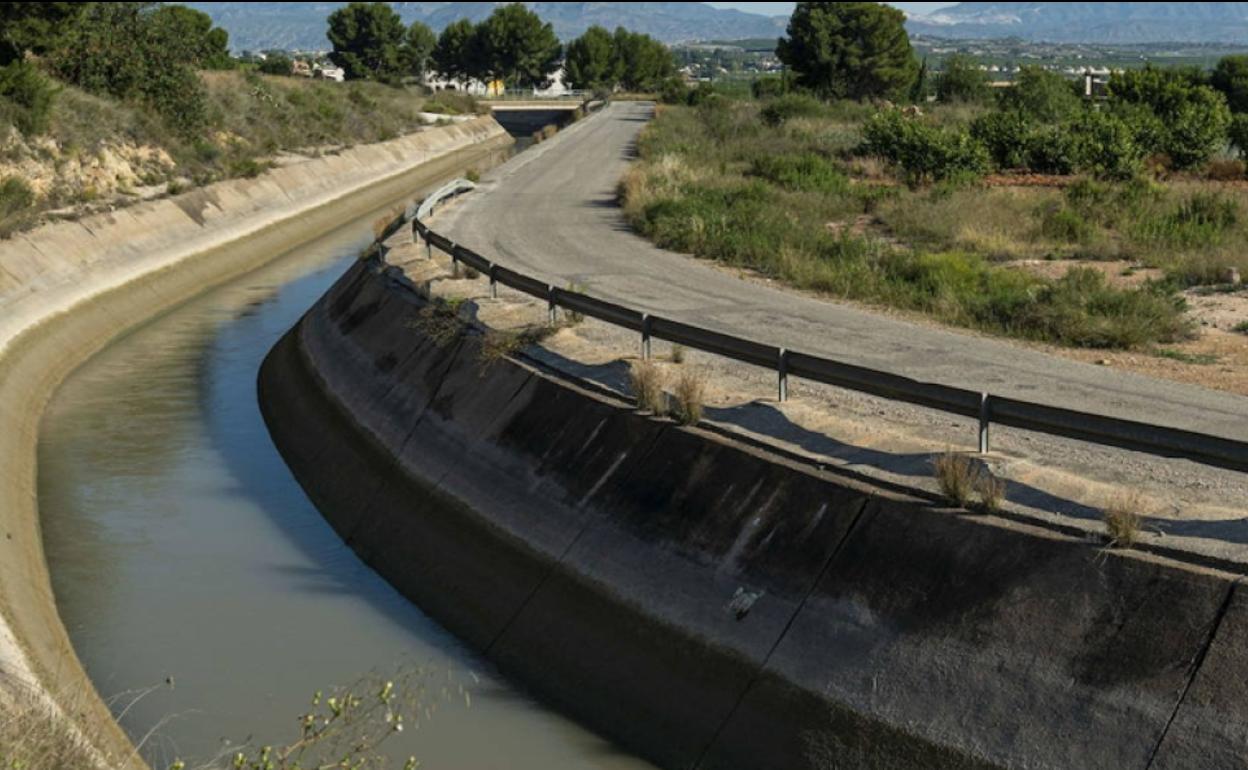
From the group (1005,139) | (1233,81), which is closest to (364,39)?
(1233,81)

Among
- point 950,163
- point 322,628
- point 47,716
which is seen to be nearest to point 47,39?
point 950,163

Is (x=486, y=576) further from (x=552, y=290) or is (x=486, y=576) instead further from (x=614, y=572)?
(x=552, y=290)

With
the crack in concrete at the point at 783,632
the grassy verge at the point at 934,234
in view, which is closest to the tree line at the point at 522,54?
the grassy verge at the point at 934,234

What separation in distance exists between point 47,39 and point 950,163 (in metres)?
30.2

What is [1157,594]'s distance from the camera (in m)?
11.9

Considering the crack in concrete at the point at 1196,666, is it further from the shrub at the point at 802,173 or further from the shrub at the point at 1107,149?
the shrub at the point at 1107,149

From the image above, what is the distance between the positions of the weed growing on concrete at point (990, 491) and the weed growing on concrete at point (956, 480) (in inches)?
2.7

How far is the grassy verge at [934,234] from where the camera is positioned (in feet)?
78.0

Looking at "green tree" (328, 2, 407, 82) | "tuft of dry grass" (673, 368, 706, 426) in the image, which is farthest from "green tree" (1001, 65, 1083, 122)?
"green tree" (328, 2, 407, 82)

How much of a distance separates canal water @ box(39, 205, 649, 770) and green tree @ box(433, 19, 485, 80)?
448 feet

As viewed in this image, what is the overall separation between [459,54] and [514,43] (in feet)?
18.8

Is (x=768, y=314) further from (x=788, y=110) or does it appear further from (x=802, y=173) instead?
(x=788, y=110)

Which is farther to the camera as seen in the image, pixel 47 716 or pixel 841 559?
pixel 841 559

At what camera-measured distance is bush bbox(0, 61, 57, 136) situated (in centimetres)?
4634
